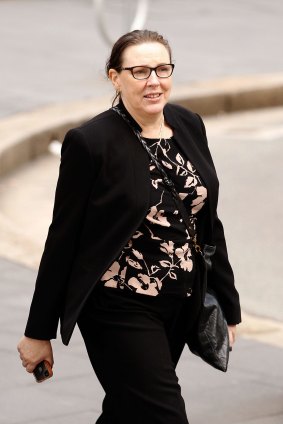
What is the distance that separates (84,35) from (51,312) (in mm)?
12217

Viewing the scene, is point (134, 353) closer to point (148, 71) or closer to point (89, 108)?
point (148, 71)

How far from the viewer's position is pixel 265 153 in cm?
1143

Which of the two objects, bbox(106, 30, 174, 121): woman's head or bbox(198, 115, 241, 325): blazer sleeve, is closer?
bbox(106, 30, 174, 121): woman's head

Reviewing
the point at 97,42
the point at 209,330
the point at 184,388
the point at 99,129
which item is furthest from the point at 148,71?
the point at 97,42

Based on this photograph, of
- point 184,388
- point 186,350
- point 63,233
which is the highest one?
point 63,233

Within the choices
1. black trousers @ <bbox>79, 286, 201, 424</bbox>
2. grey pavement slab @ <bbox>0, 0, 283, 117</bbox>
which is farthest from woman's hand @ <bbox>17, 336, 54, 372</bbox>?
grey pavement slab @ <bbox>0, 0, 283, 117</bbox>

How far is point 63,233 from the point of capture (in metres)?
4.24

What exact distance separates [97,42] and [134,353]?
11.9m

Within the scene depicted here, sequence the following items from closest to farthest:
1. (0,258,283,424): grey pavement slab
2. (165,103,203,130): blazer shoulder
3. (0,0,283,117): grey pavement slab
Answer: (165,103,203,130): blazer shoulder < (0,258,283,424): grey pavement slab < (0,0,283,117): grey pavement slab

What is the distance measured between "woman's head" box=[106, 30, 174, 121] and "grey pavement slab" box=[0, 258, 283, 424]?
1.76 meters

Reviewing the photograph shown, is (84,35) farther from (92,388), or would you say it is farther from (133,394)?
(133,394)

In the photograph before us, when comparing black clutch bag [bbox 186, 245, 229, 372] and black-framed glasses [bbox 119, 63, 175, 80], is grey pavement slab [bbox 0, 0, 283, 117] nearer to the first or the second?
black clutch bag [bbox 186, 245, 229, 372]

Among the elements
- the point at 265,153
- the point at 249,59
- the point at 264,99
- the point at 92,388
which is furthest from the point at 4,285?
the point at 249,59

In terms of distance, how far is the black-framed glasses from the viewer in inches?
169
